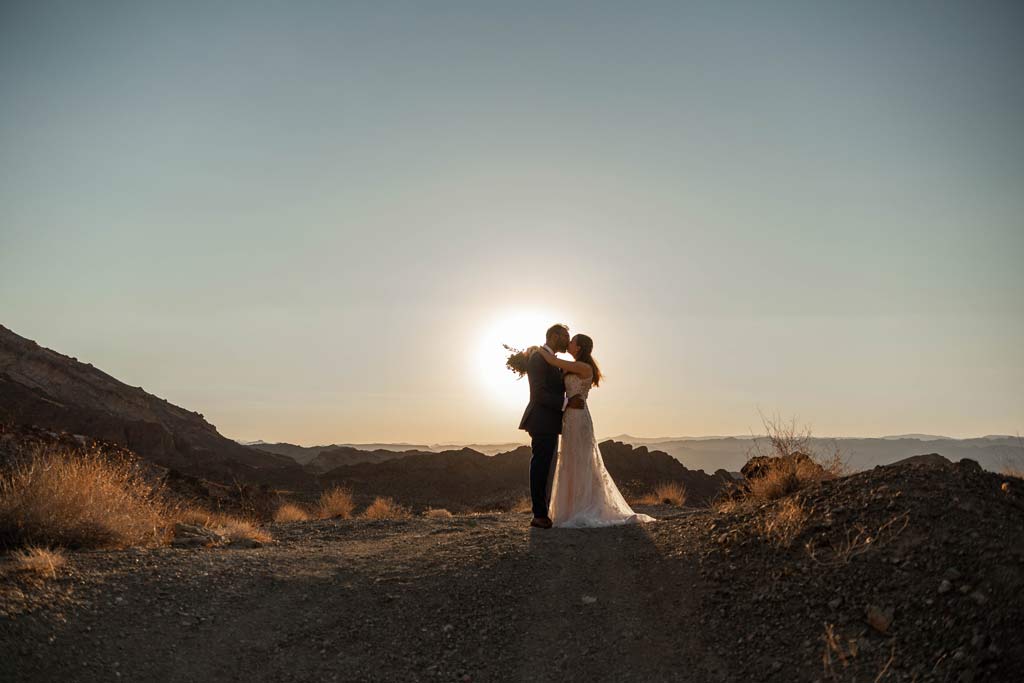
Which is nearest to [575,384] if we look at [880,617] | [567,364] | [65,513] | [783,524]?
[567,364]

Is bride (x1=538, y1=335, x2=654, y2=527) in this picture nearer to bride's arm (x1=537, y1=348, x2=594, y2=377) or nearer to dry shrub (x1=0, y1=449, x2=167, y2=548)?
bride's arm (x1=537, y1=348, x2=594, y2=377)

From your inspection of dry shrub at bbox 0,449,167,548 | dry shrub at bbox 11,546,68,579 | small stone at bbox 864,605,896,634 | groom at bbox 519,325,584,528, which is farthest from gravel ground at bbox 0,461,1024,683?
groom at bbox 519,325,584,528

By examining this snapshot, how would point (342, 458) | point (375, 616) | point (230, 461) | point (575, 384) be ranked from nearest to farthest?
point (375, 616), point (575, 384), point (230, 461), point (342, 458)

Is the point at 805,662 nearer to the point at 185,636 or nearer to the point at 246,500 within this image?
the point at 185,636

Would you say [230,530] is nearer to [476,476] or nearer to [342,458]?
[476,476]

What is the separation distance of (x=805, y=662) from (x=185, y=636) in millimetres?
4839

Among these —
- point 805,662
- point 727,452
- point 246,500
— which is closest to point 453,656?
point 805,662

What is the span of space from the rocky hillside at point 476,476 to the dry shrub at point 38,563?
966 inches

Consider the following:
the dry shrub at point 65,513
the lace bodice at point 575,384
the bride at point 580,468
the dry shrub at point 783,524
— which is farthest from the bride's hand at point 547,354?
the dry shrub at point 65,513

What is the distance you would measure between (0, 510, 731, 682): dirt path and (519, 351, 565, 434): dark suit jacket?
154 centimetres

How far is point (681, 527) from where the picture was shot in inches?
328

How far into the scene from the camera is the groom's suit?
9.31 metres

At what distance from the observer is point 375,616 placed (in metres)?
6.66

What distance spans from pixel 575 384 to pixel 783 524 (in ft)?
10.9
